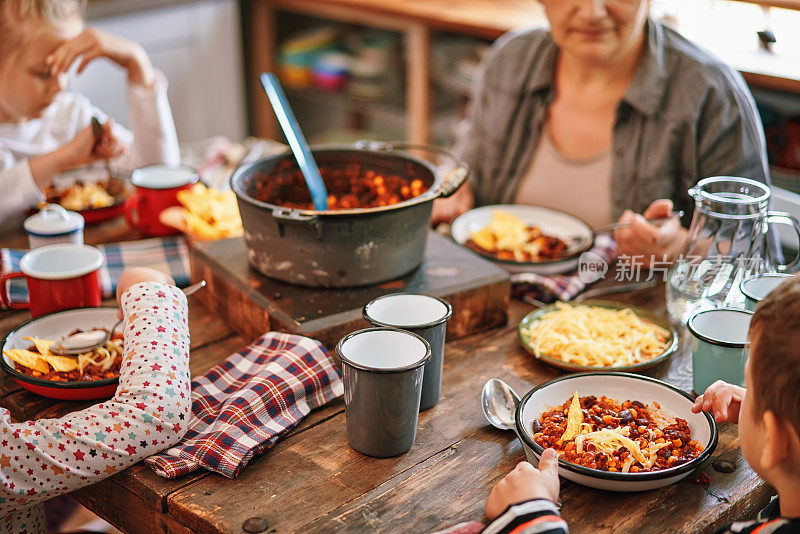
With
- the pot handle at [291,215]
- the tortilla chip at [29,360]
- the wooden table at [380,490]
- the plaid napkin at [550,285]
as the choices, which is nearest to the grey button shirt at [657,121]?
the plaid napkin at [550,285]

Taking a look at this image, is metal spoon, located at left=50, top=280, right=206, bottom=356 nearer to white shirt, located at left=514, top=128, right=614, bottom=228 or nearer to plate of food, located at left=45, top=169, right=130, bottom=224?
plate of food, located at left=45, top=169, right=130, bottom=224

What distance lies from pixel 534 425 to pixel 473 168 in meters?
1.19

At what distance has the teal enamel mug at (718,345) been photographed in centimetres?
125

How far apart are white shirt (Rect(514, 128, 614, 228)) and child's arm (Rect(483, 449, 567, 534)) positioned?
1.10 m

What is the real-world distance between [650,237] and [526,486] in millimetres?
750

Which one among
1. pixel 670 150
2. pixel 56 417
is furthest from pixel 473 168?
pixel 56 417

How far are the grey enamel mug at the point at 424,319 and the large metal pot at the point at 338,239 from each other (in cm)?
16

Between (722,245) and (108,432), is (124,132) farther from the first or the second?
(722,245)

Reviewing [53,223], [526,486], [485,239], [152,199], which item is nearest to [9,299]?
[53,223]

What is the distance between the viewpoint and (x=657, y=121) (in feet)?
6.31

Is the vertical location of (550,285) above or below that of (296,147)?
below

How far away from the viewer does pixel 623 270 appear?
170 cm

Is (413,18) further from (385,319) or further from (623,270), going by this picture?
(385,319)

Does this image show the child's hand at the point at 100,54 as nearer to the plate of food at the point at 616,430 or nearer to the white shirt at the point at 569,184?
the white shirt at the point at 569,184
